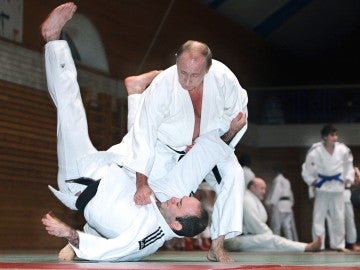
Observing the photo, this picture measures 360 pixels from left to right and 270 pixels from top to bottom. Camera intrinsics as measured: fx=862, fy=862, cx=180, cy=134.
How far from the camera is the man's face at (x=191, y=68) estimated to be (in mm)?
4312

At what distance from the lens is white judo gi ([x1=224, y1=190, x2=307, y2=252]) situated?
8281mm

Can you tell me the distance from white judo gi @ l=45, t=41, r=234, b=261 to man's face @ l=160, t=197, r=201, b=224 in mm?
53

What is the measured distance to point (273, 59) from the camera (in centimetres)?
1781

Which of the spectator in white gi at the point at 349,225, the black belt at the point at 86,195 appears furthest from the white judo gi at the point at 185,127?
the spectator in white gi at the point at 349,225

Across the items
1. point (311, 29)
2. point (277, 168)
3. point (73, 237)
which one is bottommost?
point (73, 237)

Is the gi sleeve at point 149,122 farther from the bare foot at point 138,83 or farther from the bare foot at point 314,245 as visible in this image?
the bare foot at point 314,245

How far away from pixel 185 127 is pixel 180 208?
1.80ft

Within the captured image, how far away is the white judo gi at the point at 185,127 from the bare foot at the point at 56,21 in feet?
2.35

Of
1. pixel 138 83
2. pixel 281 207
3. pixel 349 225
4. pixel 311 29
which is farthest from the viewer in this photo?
pixel 311 29

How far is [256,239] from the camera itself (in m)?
8.33

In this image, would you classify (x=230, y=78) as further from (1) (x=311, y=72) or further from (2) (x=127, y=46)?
(1) (x=311, y=72)

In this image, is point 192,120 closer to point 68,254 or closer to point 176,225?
point 176,225

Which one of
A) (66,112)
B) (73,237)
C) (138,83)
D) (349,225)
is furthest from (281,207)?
(73,237)

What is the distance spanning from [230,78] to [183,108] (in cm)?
32
